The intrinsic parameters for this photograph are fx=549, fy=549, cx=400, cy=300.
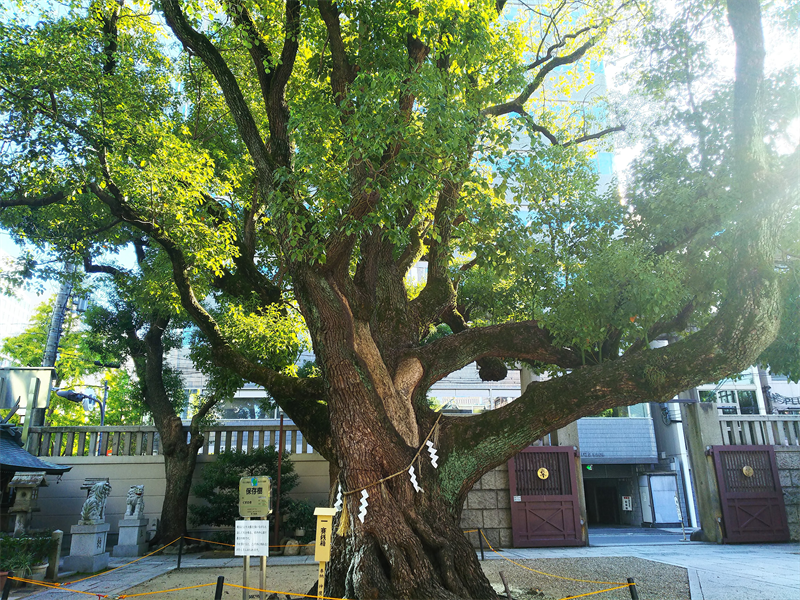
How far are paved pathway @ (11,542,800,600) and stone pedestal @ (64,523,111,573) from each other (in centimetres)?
51

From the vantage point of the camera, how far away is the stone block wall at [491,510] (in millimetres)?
11852

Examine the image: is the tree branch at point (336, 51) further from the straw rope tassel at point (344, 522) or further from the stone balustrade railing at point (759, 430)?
the stone balustrade railing at point (759, 430)

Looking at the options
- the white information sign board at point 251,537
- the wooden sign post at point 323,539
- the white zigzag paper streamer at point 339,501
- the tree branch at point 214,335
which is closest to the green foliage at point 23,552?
the tree branch at point 214,335

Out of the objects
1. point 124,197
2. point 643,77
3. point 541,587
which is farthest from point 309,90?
point 541,587

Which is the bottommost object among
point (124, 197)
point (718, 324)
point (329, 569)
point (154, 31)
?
point (329, 569)

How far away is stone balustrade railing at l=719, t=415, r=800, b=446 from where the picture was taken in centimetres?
1339

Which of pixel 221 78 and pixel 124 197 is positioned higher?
pixel 221 78

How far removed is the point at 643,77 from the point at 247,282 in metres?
7.74

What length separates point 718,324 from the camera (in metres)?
6.46

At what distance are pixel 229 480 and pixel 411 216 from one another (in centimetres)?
715

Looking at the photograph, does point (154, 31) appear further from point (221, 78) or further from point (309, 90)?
point (221, 78)

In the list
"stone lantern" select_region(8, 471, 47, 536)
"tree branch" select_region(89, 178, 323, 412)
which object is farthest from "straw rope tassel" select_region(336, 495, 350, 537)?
"stone lantern" select_region(8, 471, 47, 536)

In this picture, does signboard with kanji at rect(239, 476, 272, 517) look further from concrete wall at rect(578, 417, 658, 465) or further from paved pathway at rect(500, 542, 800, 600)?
concrete wall at rect(578, 417, 658, 465)

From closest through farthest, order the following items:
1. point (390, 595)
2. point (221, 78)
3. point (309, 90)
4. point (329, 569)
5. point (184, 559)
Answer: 1. point (390, 595)
2. point (329, 569)
3. point (221, 78)
4. point (309, 90)
5. point (184, 559)
